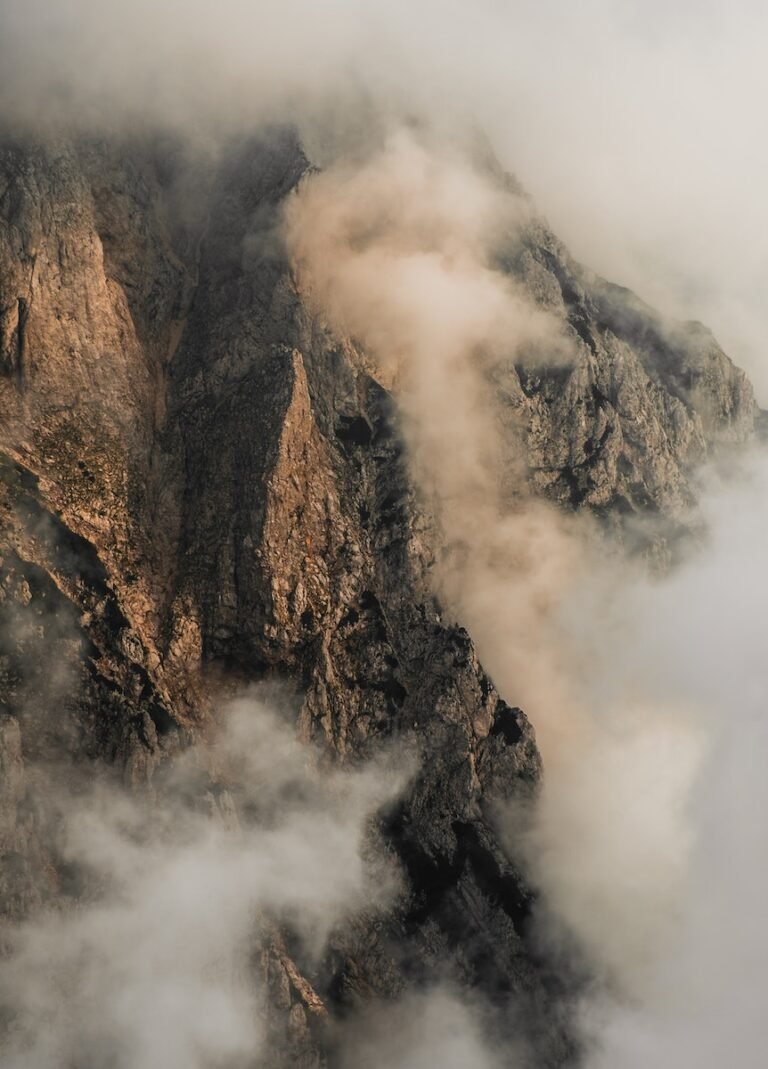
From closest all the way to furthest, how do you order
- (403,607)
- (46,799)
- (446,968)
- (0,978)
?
(0,978), (46,799), (446,968), (403,607)

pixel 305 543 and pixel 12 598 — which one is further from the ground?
pixel 305 543

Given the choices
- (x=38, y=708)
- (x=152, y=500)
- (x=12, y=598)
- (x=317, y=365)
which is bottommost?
(x=38, y=708)

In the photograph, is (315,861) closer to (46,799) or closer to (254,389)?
(46,799)

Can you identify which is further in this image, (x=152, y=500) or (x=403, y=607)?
(x=403, y=607)

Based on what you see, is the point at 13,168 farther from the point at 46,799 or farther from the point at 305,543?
the point at 46,799

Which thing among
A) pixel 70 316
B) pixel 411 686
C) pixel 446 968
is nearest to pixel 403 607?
pixel 411 686

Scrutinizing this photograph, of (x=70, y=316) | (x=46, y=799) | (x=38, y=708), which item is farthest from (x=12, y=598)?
(x=70, y=316)

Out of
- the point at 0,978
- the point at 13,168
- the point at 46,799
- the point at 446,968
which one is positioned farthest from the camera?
the point at 446,968
